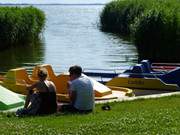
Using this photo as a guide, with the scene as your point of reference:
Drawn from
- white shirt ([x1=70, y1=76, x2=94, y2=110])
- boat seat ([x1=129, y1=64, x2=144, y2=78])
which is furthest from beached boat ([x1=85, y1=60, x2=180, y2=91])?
white shirt ([x1=70, y1=76, x2=94, y2=110])

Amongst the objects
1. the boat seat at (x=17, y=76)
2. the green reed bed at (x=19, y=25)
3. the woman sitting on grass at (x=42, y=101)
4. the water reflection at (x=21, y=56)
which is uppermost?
the woman sitting on grass at (x=42, y=101)

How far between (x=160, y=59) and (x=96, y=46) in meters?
13.0

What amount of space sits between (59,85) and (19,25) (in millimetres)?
30484

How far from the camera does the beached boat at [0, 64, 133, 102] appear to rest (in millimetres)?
16188

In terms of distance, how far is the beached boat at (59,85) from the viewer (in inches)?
637

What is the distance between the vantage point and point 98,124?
8.95 m

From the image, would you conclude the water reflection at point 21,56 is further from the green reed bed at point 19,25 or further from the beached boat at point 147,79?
the beached boat at point 147,79

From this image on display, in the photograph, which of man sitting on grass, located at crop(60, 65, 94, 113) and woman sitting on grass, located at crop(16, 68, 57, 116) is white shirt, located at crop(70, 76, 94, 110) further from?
woman sitting on grass, located at crop(16, 68, 57, 116)

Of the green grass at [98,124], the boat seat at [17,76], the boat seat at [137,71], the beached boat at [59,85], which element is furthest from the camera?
the boat seat at [137,71]

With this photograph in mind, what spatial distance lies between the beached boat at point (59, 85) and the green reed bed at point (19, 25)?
86.2 ft

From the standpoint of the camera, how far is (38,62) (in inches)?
1340

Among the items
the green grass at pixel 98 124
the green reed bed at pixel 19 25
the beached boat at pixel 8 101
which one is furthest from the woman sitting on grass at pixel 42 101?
the green reed bed at pixel 19 25

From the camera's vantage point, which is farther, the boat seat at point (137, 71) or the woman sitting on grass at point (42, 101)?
the boat seat at point (137, 71)

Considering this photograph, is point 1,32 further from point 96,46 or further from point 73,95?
point 73,95
